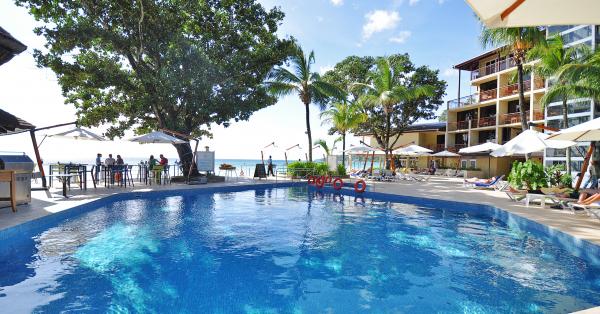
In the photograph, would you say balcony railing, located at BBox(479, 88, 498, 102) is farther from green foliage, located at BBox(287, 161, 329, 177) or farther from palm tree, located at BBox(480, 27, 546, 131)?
green foliage, located at BBox(287, 161, 329, 177)

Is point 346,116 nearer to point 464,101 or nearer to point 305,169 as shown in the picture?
point 305,169

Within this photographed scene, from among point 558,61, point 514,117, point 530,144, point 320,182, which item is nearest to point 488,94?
point 514,117

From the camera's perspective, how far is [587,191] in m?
8.52

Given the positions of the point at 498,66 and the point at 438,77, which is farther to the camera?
the point at 438,77

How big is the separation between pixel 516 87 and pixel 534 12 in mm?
26802

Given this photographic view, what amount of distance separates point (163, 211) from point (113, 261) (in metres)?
4.31

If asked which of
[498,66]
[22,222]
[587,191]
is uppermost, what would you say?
[498,66]

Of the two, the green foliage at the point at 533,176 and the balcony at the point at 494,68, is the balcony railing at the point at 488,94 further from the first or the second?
the green foliage at the point at 533,176

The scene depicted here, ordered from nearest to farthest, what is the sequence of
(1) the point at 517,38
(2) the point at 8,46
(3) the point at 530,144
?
(2) the point at 8,46 < (3) the point at 530,144 < (1) the point at 517,38

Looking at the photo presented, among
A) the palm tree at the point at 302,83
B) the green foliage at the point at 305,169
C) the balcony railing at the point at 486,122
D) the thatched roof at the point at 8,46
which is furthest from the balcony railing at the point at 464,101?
the thatched roof at the point at 8,46

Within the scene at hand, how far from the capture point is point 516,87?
24609mm

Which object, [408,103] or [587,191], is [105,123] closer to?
[587,191]

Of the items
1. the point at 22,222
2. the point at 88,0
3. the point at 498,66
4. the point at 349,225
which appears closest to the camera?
the point at 22,222

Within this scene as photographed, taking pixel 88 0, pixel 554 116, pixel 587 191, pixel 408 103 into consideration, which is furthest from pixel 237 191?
pixel 408 103
